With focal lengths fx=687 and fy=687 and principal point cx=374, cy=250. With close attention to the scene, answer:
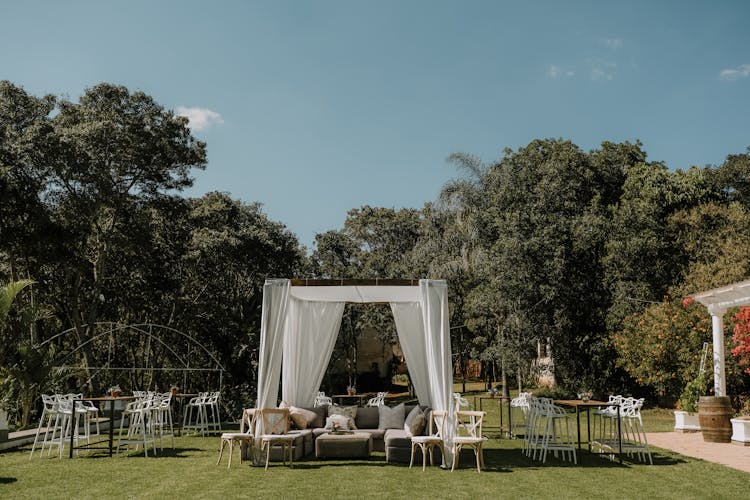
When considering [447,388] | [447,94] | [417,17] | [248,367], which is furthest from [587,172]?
[447,388]

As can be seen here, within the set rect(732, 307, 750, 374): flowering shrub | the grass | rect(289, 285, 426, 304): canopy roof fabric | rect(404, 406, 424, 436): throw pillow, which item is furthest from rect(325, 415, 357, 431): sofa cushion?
rect(732, 307, 750, 374): flowering shrub

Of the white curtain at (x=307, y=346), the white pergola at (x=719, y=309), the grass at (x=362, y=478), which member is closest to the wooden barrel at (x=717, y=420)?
the white pergola at (x=719, y=309)

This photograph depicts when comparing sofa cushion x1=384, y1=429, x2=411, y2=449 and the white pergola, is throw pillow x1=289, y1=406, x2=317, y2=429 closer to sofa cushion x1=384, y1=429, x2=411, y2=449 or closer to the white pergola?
sofa cushion x1=384, y1=429, x2=411, y2=449

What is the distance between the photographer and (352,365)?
2614 centimetres

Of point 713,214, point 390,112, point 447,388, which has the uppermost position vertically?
point 390,112

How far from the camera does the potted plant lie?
44.5 feet

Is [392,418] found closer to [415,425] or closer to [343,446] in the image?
[415,425]

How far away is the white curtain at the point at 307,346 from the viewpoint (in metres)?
11.6

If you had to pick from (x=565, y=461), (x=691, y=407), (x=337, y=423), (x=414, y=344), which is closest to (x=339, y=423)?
(x=337, y=423)

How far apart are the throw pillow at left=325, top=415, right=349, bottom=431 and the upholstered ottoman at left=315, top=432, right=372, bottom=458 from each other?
44 centimetres

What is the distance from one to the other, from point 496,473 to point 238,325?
14.3 metres

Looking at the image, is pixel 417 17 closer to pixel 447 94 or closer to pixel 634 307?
pixel 447 94

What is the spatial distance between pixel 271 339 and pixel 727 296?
810 centimetres

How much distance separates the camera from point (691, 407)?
1418cm
